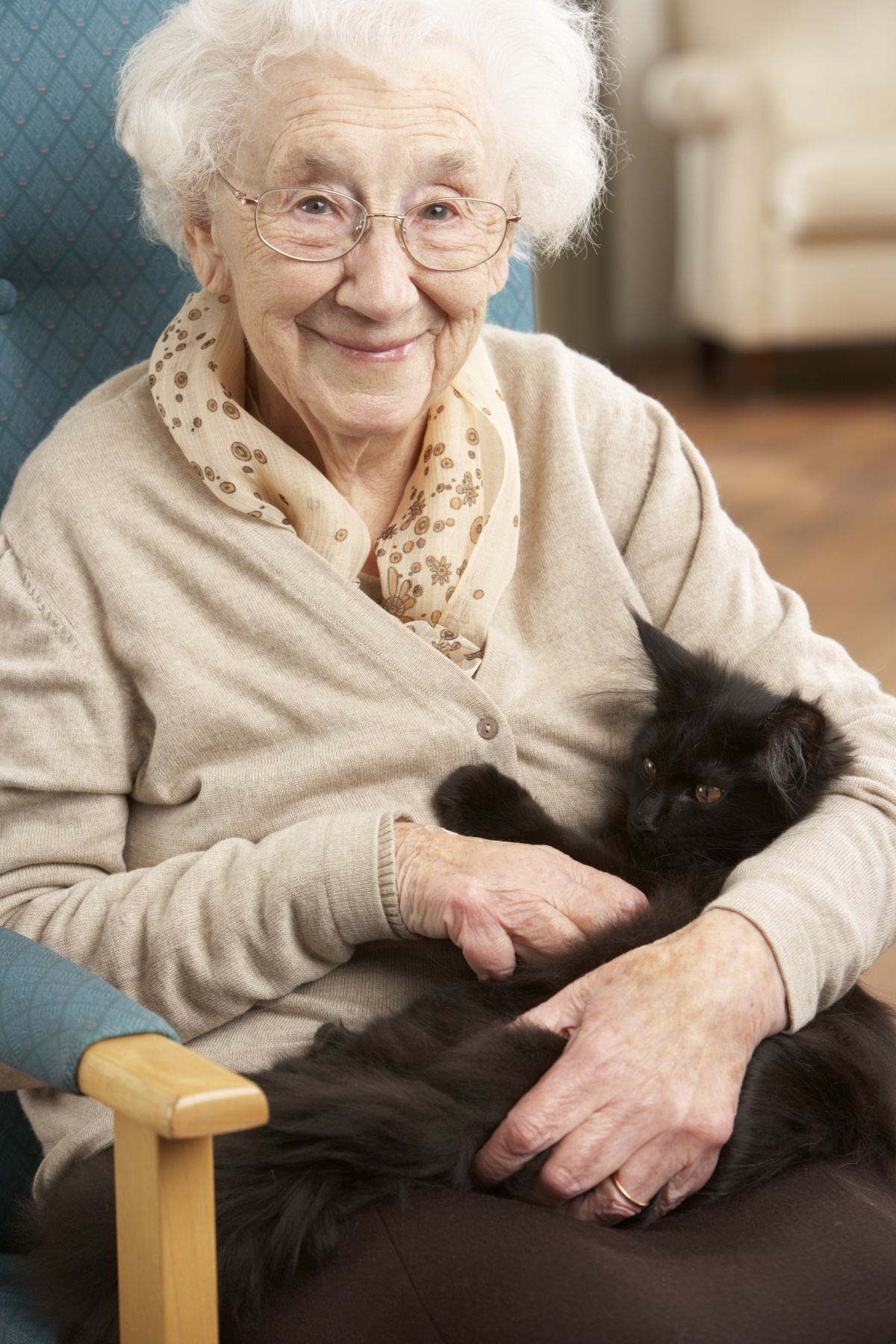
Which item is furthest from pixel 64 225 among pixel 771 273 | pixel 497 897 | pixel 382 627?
pixel 771 273

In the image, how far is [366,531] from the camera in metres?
1.37

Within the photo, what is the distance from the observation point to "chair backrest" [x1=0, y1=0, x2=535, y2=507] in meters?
1.52

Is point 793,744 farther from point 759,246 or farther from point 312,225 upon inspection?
point 759,246

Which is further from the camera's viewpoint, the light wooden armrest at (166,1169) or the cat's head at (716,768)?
the cat's head at (716,768)

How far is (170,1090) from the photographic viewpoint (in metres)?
0.79

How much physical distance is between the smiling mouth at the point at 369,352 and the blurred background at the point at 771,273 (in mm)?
2077

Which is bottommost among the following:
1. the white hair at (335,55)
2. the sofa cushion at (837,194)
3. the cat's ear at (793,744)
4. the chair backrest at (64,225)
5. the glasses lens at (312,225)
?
the sofa cushion at (837,194)

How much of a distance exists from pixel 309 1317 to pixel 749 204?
537 centimetres

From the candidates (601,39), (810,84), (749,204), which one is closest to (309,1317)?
(601,39)

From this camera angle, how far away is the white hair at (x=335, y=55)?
3.98 feet

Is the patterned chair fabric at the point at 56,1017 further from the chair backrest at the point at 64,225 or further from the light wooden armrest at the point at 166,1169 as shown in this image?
the chair backrest at the point at 64,225

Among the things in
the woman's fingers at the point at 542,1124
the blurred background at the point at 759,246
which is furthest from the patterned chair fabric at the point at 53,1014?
the blurred background at the point at 759,246

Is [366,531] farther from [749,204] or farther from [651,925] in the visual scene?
[749,204]

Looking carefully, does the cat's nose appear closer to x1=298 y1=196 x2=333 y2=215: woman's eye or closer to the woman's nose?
the woman's nose
